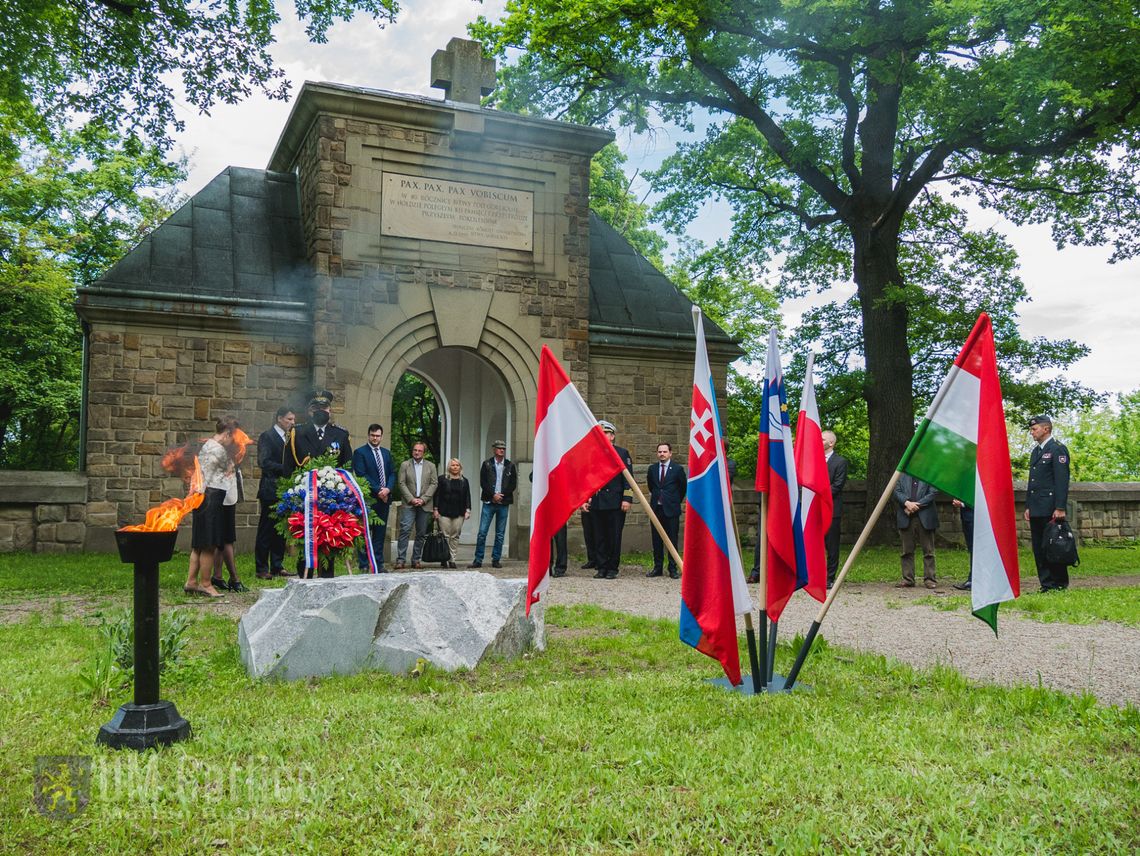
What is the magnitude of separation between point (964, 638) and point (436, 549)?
7836mm

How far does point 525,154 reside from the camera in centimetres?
1484

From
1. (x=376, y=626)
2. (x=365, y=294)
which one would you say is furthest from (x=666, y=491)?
(x=376, y=626)

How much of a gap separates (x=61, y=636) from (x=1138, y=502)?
20.1 m

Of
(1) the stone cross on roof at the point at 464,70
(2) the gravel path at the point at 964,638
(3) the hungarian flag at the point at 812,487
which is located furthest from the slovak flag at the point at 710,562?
(1) the stone cross on roof at the point at 464,70

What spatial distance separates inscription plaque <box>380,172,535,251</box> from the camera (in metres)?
14.0

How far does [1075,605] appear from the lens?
8.59 meters

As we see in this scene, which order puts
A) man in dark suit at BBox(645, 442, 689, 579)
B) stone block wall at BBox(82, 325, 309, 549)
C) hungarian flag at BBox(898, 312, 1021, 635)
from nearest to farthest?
1. hungarian flag at BBox(898, 312, 1021, 635)
2. man in dark suit at BBox(645, 442, 689, 579)
3. stone block wall at BBox(82, 325, 309, 549)

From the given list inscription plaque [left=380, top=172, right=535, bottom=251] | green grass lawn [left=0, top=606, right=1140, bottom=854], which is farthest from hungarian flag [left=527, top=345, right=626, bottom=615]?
inscription plaque [left=380, top=172, right=535, bottom=251]

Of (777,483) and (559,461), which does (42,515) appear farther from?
(777,483)

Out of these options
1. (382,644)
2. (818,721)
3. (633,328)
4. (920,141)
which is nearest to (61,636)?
(382,644)

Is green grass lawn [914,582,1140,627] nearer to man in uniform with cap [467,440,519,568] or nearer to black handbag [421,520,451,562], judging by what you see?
man in uniform with cap [467,440,519,568]

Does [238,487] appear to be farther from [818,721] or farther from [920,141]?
[920,141]

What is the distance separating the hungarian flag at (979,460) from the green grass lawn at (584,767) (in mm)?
641

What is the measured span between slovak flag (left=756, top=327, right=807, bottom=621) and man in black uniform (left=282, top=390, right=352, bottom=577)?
5.84 metres
